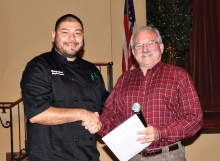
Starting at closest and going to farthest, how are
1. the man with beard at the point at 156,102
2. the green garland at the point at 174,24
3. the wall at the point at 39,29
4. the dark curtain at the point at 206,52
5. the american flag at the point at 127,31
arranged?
the man with beard at the point at 156,102, the american flag at the point at 127,31, the wall at the point at 39,29, the green garland at the point at 174,24, the dark curtain at the point at 206,52

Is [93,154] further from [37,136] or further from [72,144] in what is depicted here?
[37,136]

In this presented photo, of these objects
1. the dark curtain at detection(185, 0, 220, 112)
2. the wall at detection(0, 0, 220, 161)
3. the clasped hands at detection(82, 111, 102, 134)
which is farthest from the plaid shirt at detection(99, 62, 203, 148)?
the dark curtain at detection(185, 0, 220, 112)

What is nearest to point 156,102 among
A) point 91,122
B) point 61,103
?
point 91,122

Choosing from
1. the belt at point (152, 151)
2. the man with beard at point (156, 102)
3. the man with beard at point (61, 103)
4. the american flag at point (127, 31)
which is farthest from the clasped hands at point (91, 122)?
the american flag at point (127, 31)

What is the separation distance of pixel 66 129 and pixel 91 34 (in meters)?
4.36

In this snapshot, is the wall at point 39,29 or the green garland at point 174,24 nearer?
the wall at point 39,29

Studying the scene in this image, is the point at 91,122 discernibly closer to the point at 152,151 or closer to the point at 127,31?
the point at 152,151

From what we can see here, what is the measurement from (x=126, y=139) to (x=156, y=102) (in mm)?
421

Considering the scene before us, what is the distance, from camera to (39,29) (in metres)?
6.10

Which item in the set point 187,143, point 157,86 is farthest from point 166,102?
point 187,143

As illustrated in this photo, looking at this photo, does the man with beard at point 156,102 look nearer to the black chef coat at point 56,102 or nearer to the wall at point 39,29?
the black chef coat at point 56,102

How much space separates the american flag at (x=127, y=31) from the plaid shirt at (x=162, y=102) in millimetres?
3105

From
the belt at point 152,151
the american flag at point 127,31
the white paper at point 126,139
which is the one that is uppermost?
the american flag at point 127,31

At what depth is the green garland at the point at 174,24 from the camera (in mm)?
6535
